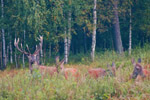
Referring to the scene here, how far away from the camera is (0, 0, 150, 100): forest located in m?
8.23

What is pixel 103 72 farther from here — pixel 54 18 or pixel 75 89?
pixel 54 18

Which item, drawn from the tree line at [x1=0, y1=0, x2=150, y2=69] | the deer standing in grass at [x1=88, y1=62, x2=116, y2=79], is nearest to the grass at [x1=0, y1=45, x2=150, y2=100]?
the deer standing in grass at [x1=88, y1=62, x2=116, y2=79]

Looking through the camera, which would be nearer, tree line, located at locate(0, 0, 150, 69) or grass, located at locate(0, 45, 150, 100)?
grass, located at locate(0, 45, 150, 100)

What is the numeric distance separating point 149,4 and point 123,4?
7.80 ft

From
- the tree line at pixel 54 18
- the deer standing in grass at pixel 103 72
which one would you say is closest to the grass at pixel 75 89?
the deer standing in grass at pixel 103 72

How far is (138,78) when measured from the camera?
880 cm

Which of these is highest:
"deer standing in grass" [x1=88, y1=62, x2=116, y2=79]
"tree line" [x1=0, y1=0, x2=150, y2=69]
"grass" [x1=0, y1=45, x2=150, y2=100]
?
"tree line" [x1=0, y1=0, x2=150, y2=69]

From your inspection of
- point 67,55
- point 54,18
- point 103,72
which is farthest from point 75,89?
point 67,55

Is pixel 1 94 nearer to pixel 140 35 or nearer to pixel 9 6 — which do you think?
pixel 9 6

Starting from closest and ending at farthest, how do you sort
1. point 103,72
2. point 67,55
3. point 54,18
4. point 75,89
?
point 75,89 → point 103,72 → point 54,18 → point 67,55

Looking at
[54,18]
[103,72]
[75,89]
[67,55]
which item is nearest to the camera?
[75,89]

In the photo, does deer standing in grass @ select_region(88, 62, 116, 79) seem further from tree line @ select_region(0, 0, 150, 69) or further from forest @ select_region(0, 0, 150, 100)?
tree line @ select_region(0, 0, 150, 69)

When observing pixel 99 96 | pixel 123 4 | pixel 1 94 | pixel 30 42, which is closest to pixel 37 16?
pixel 30 42

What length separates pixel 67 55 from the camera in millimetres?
17453
